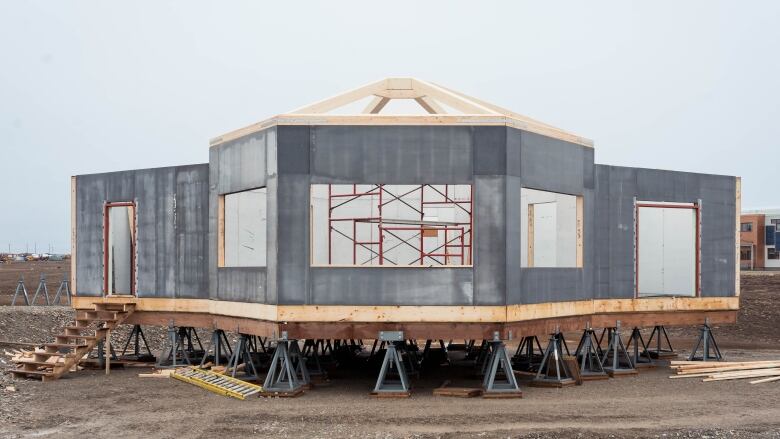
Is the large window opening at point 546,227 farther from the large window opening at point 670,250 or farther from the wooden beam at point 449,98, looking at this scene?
the wooden beam at point 449,98

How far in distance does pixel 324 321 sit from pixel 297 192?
9.63 feet

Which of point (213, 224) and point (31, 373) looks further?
point (31, 373)

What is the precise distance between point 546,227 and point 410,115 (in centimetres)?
1147

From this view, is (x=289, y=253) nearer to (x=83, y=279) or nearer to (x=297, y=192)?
(x=297, y=192)

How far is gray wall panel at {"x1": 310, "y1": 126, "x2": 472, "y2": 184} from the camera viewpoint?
1850 cm

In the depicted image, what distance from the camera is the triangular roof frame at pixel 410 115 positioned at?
1853 centimetres

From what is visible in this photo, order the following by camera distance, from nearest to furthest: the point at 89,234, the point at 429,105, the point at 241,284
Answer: the point at 241,284, the point at 429,105, the point at 89,234

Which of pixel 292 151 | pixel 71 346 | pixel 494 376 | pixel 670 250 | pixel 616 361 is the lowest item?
pixel 616 361

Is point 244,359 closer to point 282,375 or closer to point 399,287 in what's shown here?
point 282,375

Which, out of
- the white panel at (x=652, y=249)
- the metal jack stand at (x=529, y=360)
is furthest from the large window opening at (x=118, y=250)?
the white panel at (x=652, y=249)

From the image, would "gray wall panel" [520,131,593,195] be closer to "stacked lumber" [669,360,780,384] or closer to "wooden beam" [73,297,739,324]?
"wooden beam" [73,297,739,324]

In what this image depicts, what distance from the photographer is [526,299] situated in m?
19.0

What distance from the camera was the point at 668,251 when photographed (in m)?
24.5

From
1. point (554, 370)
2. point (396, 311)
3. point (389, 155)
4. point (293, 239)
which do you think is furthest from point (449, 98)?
point (554, 370)
